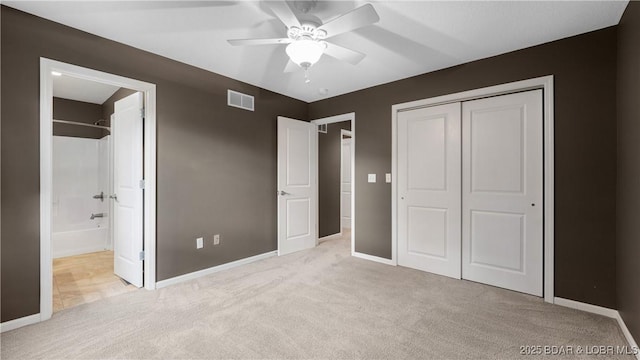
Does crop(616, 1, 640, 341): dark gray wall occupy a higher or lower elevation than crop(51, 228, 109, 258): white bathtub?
higher

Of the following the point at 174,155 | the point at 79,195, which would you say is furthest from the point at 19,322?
the point at 79,195

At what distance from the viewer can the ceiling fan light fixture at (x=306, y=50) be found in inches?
77.8

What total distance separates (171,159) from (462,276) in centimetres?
348

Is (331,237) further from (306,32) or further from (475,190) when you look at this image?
(306,32)

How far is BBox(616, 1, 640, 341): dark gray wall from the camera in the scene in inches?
73.8

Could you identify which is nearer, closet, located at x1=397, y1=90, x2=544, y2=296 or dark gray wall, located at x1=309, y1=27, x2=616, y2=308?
dark gray wall, located at x1=309, y1=27, x2=616, y2=308

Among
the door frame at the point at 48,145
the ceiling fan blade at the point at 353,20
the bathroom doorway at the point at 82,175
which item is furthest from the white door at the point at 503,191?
the bathroom doorway at the point at 82,175

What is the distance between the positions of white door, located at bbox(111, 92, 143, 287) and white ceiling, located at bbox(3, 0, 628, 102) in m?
0.79

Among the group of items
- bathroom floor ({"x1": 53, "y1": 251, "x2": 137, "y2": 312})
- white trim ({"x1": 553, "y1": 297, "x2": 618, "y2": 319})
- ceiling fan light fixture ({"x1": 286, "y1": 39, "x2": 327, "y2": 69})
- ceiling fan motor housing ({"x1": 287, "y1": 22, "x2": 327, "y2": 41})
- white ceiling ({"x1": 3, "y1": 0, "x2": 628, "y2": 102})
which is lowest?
bathroom floor ({"x1": 53, "y1": 251, "x2": 137, "y2": 312})

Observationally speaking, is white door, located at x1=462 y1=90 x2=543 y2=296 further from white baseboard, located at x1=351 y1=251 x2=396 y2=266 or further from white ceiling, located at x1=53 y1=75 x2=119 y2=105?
white ceiling, located at x1=53 y1=75 x2=119 y2=105

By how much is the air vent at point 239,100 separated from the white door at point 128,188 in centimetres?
101

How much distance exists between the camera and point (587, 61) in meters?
2.46

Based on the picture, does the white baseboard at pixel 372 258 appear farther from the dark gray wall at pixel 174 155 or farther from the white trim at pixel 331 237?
the dark gray wall at pixel 174 155

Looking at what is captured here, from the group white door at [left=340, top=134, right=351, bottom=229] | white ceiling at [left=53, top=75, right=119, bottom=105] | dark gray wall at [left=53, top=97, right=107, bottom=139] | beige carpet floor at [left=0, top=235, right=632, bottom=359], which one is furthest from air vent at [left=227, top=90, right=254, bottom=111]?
white door at [left=340, top=134, right=351, bottom=229]
